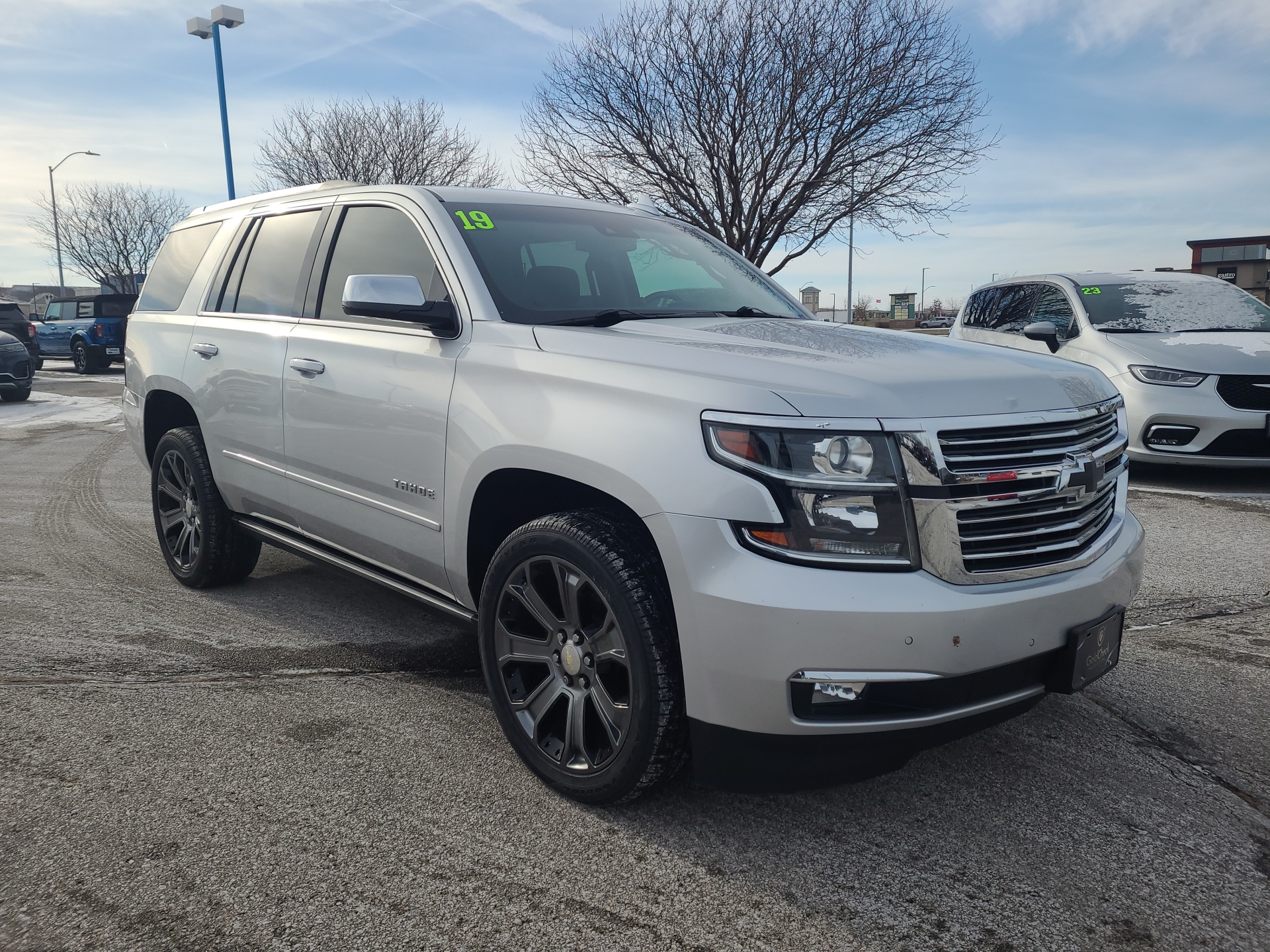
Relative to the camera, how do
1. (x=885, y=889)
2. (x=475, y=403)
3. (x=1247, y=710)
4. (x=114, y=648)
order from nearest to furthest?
(x=885, y=889), (x=475, y=403), (x=1247, y=710), (x=114, y=648)

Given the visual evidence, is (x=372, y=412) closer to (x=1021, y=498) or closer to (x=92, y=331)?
(x=1021, y=498)

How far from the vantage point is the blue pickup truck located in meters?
24.4

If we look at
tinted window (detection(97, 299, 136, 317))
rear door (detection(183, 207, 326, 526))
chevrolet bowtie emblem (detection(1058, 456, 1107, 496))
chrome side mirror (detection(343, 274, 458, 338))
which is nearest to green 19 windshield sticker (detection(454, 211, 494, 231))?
chrome side mirror (detection(343, 274, 458, 338))

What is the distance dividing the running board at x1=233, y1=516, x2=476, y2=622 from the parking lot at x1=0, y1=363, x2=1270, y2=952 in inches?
15.6

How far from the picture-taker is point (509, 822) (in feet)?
8.92

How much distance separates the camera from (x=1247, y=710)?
137 inches

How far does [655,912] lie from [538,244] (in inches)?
90.4

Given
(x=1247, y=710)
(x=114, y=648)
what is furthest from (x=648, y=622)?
(x=114, y=648)

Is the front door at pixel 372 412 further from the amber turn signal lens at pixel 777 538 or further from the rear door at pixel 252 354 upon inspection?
the amber turn signal lens at pixel 777 538

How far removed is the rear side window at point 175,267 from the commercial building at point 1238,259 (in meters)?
64.9

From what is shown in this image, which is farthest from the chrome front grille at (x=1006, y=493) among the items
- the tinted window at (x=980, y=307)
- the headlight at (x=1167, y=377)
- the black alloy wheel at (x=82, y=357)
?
the black alloy wheel at (x=82, y=357)

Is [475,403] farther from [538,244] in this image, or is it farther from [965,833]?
[965,833]

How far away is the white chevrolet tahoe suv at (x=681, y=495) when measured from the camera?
2.30 m

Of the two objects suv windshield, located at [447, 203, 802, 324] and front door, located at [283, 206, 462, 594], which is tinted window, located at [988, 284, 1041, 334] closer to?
suv windshield, located at [447, 203, 802, 324]
